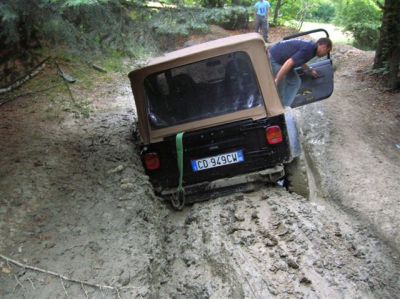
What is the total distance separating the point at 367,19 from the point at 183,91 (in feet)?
51.8

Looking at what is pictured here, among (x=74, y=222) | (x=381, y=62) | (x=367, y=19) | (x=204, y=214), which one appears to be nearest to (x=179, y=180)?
(x=204, y=214)

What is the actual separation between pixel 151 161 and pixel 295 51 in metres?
3.10

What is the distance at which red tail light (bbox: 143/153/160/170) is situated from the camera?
17.2 ft

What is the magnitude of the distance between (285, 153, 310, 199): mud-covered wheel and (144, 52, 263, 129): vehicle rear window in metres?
0.96

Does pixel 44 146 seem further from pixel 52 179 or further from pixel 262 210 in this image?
pixel 262 210

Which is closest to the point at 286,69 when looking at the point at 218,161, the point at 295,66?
the point at 295,66

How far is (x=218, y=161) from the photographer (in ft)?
17.0

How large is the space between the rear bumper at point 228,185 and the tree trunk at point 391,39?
5.48 metres

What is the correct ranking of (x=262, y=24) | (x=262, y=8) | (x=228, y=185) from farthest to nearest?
(x=262, y=24), (x=262, y=8), (x=228, y=185)

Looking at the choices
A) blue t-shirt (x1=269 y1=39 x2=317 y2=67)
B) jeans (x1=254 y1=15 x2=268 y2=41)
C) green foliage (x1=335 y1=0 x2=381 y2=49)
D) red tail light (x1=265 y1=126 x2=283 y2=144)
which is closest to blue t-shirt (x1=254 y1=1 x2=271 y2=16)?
jeans (x1=254 y1=15 x2=268 y2=41)

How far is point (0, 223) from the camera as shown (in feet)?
13.7

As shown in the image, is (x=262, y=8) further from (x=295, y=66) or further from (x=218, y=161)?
(x=218, y=161)

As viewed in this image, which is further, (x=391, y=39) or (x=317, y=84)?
(x=391, y=39)

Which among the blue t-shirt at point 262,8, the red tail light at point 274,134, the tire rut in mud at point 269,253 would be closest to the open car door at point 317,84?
the red tail light at point 274,134
